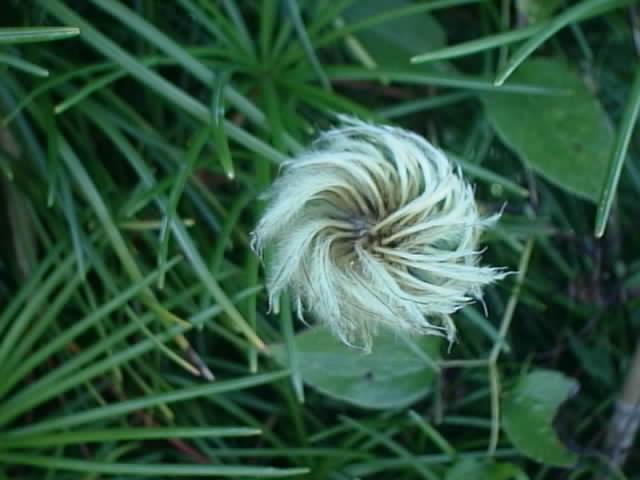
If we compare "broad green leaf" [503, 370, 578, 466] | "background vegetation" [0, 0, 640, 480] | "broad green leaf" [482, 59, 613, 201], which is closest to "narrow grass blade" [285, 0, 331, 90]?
"background vegetation" [0, 0, 640, 480]

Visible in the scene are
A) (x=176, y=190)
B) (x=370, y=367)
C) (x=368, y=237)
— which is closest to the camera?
(x=368, y=237)

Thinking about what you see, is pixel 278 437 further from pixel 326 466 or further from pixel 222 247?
pixel 222 247

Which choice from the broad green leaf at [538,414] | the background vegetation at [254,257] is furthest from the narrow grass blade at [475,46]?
the broad green leaf at [538,414]

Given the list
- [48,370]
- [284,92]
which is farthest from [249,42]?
[48,370]

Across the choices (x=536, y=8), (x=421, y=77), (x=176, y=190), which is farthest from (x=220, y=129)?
(x=536, y=8)

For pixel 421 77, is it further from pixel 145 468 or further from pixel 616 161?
pixel 145 468

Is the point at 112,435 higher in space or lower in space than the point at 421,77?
lower

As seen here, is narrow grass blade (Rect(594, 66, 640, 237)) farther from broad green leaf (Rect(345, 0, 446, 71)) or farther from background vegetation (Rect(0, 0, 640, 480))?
broad green leaf (Rect(345, 0, 446, 71))
